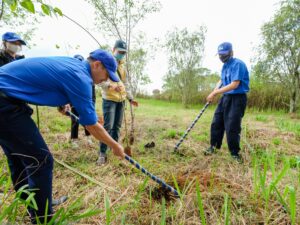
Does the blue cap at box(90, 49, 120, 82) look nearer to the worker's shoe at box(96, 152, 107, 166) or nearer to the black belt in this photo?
the black belt

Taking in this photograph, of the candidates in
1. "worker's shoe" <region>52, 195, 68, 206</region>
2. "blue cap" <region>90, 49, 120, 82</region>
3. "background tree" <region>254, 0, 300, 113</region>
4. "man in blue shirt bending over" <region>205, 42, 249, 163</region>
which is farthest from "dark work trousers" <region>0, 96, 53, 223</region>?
"background tree" <region>254, 0, 300, 113</region>

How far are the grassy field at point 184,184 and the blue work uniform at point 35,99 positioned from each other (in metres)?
0.22

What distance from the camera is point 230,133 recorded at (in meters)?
3.46

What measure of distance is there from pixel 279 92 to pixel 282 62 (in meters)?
2.16

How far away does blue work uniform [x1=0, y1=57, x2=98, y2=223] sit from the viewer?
1.68 meters

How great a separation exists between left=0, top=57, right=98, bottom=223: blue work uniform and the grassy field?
219mm

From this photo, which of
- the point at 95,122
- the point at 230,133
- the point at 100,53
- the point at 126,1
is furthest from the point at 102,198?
the point at 126,1

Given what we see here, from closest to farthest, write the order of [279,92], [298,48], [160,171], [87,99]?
[87,99]
[160,171]
[298,48]
[279,92]

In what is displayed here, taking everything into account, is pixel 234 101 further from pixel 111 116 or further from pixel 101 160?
pixel 101 160

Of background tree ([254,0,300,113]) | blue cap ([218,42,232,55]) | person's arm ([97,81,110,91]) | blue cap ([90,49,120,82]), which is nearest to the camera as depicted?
blue cap ([90,49,120,82])

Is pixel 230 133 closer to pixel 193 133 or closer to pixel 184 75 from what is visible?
pixel 193 133

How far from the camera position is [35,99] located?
173 cm

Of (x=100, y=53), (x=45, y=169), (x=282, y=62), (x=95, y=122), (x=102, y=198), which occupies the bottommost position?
(x=102, y=198)

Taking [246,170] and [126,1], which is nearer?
[246,170]
